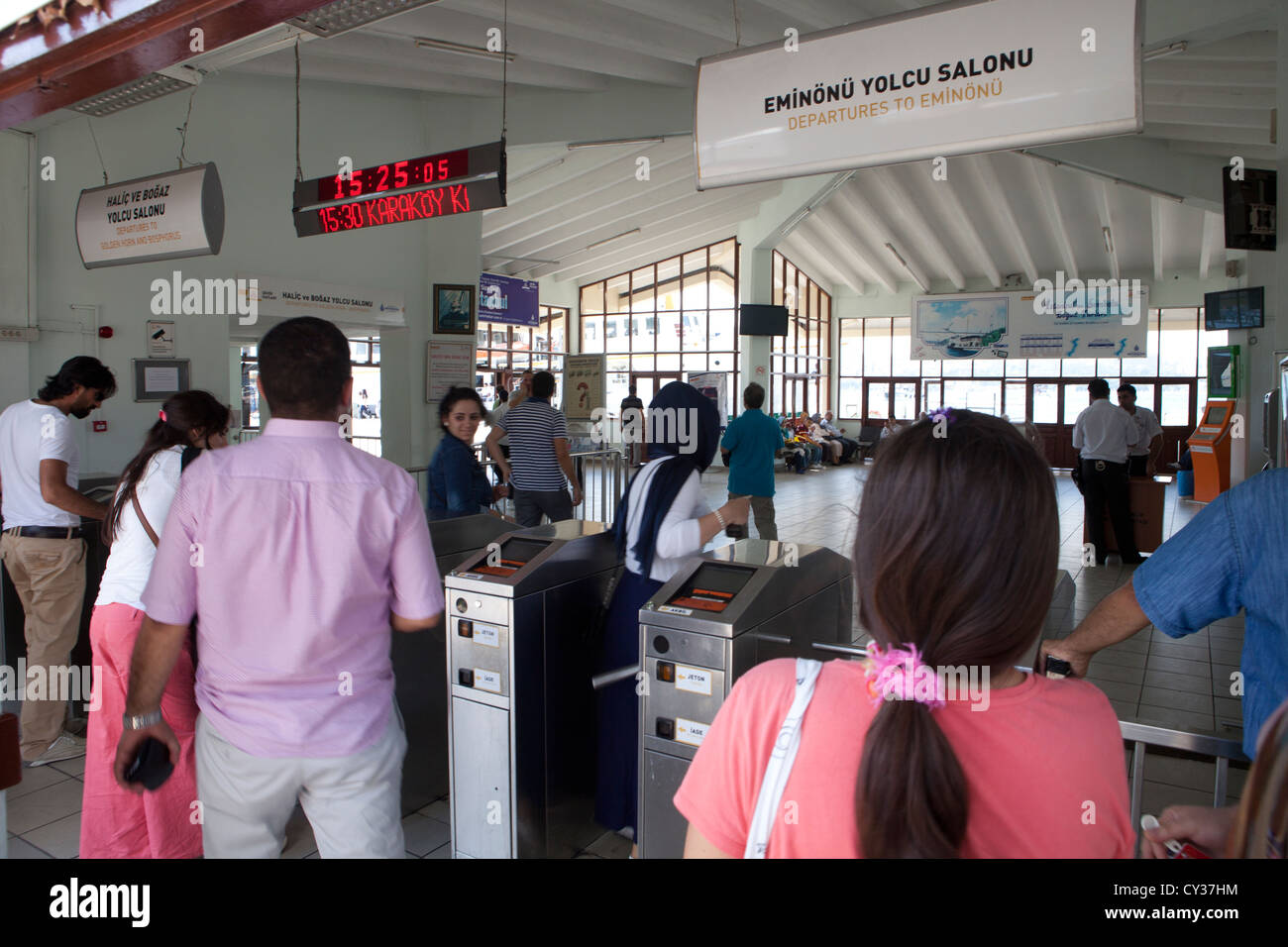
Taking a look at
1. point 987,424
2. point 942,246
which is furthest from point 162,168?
point 942,246

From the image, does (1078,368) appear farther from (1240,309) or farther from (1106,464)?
(1106,464)

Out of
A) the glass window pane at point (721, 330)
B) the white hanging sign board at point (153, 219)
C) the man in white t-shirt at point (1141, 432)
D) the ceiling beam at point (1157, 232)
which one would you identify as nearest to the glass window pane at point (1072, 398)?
the ceiling beam at point (1157, 232)

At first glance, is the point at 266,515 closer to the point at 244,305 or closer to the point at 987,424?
the point at 987,424

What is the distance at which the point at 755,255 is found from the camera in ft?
50.6

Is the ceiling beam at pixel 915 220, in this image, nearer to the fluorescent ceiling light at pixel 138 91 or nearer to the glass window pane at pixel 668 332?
the glass window pane at pixel 668 332

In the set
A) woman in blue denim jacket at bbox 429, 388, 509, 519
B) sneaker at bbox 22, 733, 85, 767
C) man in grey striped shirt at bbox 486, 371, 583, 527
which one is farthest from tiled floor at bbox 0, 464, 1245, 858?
man in grey striped shirt at bbox 486, 371, 583, 527

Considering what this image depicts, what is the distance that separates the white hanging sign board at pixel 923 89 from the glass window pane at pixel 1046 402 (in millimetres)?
16623

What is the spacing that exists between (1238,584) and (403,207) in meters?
4.16

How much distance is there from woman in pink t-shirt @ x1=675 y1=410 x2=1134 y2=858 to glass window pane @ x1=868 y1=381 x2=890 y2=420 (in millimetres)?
19948

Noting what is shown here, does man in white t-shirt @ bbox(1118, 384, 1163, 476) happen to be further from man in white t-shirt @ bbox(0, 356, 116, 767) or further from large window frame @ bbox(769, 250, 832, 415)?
large window frame @ bbox(769, 250, 832, 415)

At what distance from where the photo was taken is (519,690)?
8.30 feet

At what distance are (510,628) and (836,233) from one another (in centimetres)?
1572

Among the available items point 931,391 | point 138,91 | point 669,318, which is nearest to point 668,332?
point 669,318
